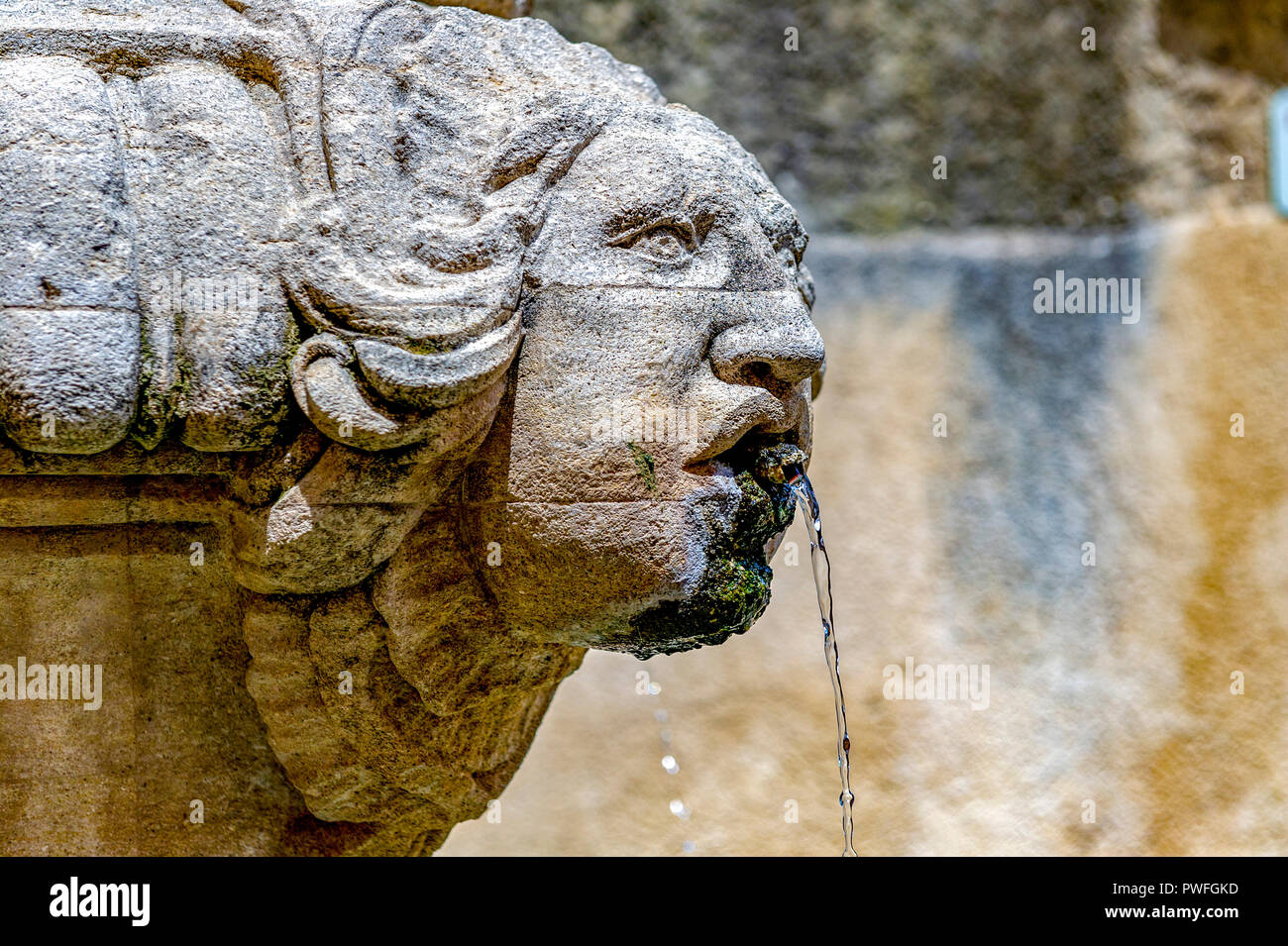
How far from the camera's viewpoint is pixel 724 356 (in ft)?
4.58

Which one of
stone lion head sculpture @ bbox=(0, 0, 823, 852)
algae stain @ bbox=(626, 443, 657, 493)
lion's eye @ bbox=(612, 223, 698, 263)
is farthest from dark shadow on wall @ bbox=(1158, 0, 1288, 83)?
algae stain @ bbox=(626, 443, 657, 493)

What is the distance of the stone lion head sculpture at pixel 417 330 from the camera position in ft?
4.23

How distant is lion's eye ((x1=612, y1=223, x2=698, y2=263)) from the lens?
139 cm

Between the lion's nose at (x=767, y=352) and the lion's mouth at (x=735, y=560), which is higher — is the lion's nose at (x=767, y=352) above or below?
above

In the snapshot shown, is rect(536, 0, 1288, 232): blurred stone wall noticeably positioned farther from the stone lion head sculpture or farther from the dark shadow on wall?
the stone lion head sculpture

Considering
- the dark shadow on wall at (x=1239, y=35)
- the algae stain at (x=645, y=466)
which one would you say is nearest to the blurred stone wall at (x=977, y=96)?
the dark shadow on wall at (x=1239, y=35)

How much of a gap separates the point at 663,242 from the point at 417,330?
26 centimetres

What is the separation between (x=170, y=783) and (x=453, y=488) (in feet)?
1.60

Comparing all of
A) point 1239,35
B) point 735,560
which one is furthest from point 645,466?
point 1239,35

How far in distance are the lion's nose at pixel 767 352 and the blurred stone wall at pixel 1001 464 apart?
1.41m

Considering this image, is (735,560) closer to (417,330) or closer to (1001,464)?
(417,330)

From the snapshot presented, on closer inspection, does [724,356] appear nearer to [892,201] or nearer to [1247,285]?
[892,201]

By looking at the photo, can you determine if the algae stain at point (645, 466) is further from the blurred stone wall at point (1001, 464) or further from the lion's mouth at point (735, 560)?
the blurred stone wall at point (1001, 464)
